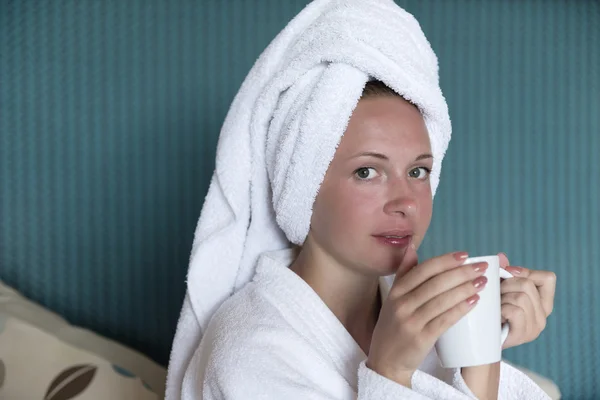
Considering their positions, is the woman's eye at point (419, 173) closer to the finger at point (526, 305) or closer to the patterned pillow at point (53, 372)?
the finger at point (526, 305)

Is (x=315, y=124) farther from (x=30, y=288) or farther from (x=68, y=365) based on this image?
(x=30, y=288)

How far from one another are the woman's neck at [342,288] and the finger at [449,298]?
0.27m

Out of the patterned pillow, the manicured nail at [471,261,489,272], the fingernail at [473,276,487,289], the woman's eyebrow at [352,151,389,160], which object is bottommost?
the patterned pillow

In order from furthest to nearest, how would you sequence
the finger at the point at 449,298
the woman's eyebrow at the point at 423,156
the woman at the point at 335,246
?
the woman's eyebrow at the point at 423,156
the woman at the point at 335,246
the finger at the point at 449,298

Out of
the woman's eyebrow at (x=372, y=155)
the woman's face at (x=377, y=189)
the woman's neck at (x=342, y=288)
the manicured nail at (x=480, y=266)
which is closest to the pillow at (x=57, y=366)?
the woman's neck at (x=342, y=288)

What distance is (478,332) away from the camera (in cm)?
82

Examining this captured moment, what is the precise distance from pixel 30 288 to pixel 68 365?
44 cm

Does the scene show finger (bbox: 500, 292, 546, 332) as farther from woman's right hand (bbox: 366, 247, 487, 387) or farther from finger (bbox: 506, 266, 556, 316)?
woman's right hand (bbox: 366, 247, 487, 387)

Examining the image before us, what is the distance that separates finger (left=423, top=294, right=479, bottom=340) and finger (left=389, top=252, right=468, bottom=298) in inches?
1.7

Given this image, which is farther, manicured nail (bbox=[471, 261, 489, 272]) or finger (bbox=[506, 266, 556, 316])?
finger (bbox=[506, 266, 556, 316])

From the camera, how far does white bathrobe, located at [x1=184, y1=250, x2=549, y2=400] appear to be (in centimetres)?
88

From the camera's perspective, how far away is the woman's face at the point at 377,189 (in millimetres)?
963

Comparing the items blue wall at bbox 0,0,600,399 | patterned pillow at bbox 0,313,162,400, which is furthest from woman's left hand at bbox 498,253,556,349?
blue wall at bbox 0,0,600,399

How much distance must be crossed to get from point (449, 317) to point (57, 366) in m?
0.85
